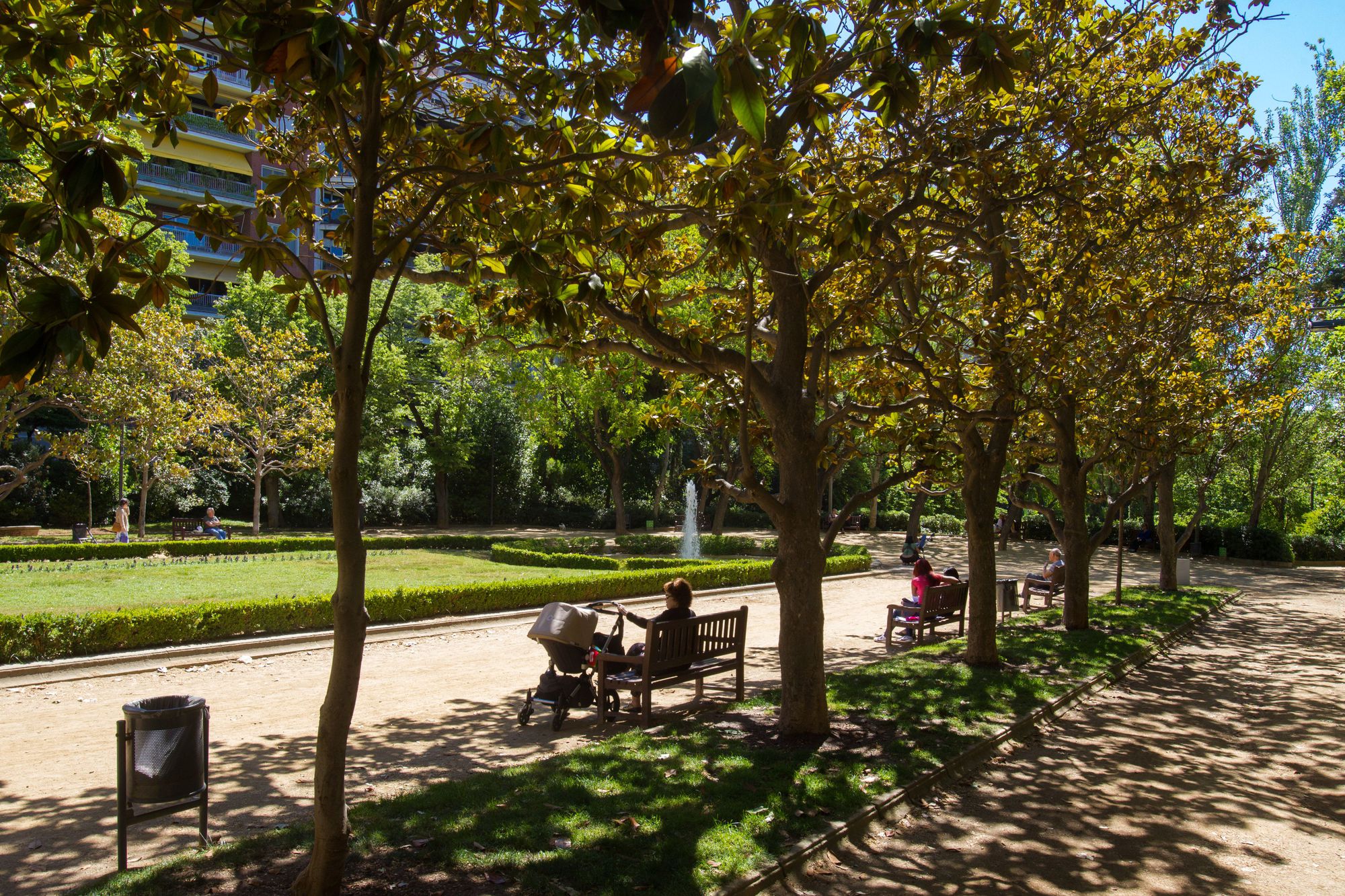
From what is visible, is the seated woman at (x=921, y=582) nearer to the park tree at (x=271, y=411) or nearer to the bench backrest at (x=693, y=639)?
the bench backrest at (x=693, y=639)

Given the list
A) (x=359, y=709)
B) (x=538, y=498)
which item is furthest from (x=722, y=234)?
(x=538, y=498)

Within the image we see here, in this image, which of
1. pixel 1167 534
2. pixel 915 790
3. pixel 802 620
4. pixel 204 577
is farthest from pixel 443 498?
pixel 915 790

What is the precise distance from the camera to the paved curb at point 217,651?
9875 millimetres

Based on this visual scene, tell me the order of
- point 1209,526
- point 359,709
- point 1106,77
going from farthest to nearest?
point 1209,526
point 1106,77
point 359,709

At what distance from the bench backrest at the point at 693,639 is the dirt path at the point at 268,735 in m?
0.60

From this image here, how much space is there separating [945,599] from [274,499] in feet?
99.8

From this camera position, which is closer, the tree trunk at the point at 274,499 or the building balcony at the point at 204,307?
the tree trunk at the point at 274,499

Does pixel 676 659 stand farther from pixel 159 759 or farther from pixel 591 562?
pixel 591 562

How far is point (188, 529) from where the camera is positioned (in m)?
26.9

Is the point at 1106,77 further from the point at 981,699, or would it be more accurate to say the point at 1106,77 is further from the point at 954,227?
the point at 981,699

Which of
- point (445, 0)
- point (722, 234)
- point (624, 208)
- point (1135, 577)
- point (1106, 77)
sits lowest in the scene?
point (1135, 577)

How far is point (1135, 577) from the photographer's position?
2694cm

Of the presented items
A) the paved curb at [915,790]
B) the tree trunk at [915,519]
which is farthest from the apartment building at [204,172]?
the paved curb at [915,790]

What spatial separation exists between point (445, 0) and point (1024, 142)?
6027 millimetres
